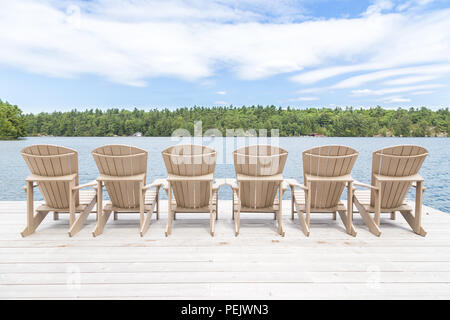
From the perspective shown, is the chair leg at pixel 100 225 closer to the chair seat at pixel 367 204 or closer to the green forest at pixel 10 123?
the chair seat at pixel 367 204

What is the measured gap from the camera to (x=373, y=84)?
6462cm

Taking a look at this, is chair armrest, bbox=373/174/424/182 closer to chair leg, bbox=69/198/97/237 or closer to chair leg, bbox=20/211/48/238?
chair leg, bbox=69/198/97/237

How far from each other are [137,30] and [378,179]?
66507mm

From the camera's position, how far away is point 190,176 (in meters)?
3.55

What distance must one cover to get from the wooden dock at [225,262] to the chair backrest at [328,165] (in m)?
0.50

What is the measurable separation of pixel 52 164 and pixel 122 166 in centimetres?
84

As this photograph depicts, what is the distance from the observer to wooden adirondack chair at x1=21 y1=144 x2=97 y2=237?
339cm

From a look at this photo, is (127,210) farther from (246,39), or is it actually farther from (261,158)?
(246,39)

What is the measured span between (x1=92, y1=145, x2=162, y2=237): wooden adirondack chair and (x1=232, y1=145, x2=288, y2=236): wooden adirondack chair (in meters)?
1.10

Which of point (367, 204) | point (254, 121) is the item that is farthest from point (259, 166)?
point (254, 121)

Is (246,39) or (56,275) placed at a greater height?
(246,39)

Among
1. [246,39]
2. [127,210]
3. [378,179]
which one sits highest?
[246,39]

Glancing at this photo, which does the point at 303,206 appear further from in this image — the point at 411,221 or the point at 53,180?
the point at 53,180

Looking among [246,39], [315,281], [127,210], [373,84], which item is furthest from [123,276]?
[373,84]
